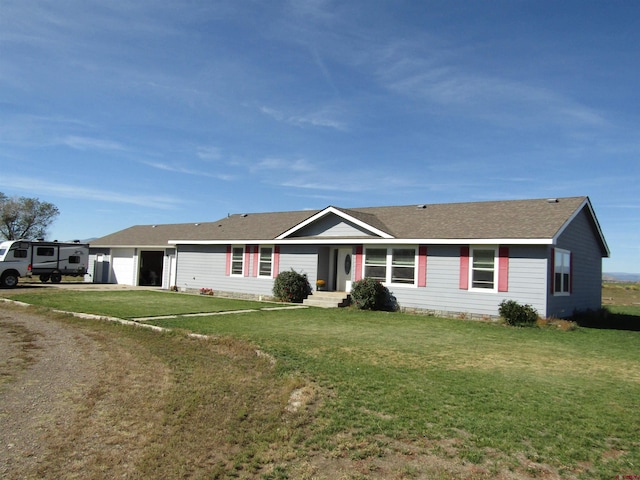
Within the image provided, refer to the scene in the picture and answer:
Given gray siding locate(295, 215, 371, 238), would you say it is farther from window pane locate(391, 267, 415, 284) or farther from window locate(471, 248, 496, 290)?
window locate(471, 248, 496, 290)

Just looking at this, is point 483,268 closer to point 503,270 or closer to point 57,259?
point 503,270

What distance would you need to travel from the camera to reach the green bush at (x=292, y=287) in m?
20.8

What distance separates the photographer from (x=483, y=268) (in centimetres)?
1669

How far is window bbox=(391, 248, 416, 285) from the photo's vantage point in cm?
1845

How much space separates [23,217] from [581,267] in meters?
58.3

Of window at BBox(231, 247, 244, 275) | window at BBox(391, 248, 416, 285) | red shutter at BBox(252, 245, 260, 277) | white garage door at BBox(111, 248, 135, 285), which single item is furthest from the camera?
white garage door at BBox(111, 248, 135, 285)

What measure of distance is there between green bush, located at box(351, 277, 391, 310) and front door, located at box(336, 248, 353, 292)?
2.29 m

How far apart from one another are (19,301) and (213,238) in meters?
9.49

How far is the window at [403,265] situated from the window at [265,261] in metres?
6.61

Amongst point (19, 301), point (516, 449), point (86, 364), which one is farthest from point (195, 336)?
point (19, 301)

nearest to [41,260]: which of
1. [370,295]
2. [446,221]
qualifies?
[370,295]

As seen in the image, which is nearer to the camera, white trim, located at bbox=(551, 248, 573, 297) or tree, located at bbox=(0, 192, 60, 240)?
white trim, located at bbox=(551, 248, 573, 297)

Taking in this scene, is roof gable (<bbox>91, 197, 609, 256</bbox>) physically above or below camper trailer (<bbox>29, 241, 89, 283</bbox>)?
above

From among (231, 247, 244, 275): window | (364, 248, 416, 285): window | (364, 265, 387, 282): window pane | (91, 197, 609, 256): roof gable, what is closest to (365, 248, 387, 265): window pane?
(364, 248, 416, 285): window
